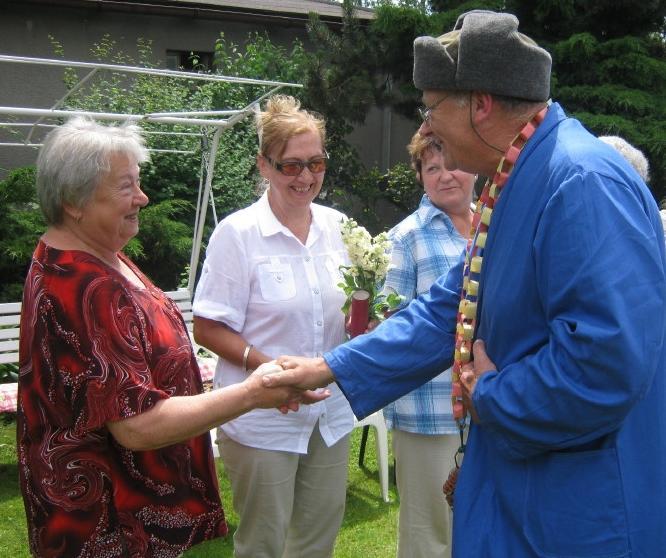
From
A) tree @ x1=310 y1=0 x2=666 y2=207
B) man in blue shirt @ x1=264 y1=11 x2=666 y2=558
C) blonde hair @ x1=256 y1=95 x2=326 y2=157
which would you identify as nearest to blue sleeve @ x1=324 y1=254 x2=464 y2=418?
man in blue shirt @ x1=264 y1=11 x2=666 y2=558

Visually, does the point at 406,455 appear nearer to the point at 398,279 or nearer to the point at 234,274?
the point at 398,279

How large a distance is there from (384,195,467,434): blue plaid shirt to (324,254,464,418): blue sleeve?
990 millimetres

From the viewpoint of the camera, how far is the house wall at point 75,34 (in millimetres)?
12648

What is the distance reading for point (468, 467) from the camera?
88.8 inches

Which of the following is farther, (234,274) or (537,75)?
(234,274)

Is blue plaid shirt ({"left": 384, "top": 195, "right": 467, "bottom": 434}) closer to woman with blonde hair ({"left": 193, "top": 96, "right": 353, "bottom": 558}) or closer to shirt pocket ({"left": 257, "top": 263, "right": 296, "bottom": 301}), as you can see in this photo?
woman with blonde hair ({"left": 193, "top": 96, "right": 353, "bottom": 558})

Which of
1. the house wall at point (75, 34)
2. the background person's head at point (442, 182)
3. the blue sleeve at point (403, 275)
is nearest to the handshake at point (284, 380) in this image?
the blue sleeve at point (403, 275)

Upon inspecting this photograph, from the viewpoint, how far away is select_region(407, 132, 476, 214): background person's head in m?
3.89

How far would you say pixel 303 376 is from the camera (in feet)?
9.01

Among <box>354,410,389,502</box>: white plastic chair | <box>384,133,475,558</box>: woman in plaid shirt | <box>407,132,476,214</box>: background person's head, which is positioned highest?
<box>407,132,476,214</box>: background person's head

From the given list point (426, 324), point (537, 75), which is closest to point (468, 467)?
point (426, 324)

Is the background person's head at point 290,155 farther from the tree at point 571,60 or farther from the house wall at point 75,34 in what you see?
the house wall at point 75,34

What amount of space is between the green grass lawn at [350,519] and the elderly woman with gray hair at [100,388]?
2.32 metres

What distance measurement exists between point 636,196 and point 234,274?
1.91 metres
